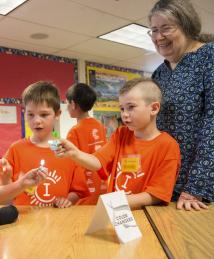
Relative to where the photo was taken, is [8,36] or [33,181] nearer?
[33,181]

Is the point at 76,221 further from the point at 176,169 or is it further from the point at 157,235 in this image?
the point at 176,169

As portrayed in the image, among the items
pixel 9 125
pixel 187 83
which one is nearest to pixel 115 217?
pixel 187 83

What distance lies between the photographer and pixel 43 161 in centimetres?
136

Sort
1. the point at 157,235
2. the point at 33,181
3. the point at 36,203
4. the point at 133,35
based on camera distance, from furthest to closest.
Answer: the point at 133,35 → the point at 36,203 → the point at 33,181 → the point at 157,235

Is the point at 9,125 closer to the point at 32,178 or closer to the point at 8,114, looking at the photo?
the point at 8,114

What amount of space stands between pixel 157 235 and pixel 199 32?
36.5 inches

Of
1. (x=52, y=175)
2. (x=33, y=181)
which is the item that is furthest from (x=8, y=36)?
(x=33, y=181)

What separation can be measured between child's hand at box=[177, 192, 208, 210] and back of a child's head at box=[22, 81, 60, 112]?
774 mm

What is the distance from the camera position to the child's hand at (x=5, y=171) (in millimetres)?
1176

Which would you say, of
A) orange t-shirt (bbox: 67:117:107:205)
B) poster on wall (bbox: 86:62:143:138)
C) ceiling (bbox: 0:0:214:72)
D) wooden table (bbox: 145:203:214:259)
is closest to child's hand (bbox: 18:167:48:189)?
wooden table (bbox: 145:203:214:259)

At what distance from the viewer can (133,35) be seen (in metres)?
4.21

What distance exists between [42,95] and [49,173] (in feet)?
1.27

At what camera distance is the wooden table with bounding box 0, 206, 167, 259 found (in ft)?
2.37

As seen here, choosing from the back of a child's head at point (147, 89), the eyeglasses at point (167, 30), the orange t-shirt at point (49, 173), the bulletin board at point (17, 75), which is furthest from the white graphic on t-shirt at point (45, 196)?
the bulletin board at point (17, 75)
